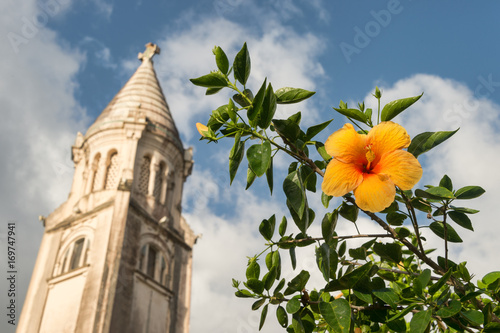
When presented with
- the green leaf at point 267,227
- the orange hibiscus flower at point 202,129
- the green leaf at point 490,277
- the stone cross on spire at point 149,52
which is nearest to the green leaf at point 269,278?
the green leaf at point 267,227

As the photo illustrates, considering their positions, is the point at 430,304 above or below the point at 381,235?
below

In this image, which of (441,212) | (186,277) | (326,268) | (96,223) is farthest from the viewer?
(186,277)

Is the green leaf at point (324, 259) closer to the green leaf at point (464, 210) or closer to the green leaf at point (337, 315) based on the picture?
the green leaf at point (337, 315)

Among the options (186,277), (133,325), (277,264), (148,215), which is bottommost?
(277,264)

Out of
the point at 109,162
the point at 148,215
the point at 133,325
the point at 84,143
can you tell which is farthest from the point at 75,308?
the point at 84,143

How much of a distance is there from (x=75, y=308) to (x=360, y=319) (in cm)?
1453

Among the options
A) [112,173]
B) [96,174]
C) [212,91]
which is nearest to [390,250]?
[212,91]

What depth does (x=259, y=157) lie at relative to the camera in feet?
→ 4.86

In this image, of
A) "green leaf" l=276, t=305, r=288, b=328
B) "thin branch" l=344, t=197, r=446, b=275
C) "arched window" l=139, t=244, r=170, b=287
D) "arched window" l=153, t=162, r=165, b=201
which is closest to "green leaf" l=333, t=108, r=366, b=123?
"thin branch" l=344, t=197, r=446, b=275

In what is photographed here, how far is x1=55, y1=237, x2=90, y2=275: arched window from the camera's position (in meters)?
16.2

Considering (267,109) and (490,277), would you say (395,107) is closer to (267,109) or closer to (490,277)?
(267,109)

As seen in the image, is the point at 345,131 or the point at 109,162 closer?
the point at 345,131

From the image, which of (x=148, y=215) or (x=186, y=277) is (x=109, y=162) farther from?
(x=186, y=277)

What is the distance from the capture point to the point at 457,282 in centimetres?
170
